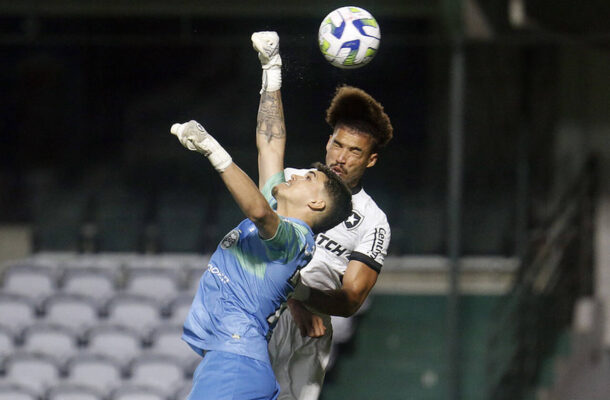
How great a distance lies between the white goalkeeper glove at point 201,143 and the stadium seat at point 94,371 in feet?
12.0

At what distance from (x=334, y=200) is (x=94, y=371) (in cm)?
354

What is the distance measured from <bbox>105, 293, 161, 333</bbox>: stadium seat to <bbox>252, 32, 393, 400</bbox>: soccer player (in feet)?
10.8

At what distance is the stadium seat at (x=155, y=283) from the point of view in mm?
7227

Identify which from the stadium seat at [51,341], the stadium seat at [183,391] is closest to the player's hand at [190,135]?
the stadium seat at [183,391]

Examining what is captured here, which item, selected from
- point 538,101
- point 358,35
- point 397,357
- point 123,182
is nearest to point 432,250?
point 397,357

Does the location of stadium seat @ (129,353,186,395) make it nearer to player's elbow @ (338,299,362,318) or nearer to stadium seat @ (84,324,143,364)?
stadium seat @ (84,324,143,364)

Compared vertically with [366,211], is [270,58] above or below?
above

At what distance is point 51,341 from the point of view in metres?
6.54

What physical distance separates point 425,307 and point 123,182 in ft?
9.37

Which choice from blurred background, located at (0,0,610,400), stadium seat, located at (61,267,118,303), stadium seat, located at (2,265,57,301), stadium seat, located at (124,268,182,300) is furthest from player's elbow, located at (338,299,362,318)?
stadium seat, located at (2,265,57,301)

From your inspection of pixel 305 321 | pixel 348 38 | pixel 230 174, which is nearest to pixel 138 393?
pixel 305 321

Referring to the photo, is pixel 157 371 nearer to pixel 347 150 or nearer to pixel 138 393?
pixel 138 393

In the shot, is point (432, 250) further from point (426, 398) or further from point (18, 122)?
point (18, 122)

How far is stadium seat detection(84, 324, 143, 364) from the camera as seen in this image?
638cm
